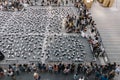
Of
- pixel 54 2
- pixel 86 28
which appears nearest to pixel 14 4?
pixel 54 2

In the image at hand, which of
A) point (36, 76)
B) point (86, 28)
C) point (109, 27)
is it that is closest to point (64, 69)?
point (36, 76)

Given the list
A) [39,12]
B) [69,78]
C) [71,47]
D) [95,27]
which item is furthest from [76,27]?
[69,78]

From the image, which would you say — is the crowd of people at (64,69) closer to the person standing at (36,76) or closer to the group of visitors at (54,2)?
the person standing at (36,76)

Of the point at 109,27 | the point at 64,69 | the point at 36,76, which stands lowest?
the point at 36,76

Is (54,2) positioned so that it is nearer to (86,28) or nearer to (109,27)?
(86,28)

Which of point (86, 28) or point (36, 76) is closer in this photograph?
point (36, 76)

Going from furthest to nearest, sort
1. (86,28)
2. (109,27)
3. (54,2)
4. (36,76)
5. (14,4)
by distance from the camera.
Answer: (54,2) → (14,4) → (109,27) → (86,28) → (36,76)

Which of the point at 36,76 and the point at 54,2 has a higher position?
the point at 54,2

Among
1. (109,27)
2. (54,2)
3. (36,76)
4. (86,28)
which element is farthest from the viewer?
(54,2)

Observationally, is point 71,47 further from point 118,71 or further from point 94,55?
point 118,71
